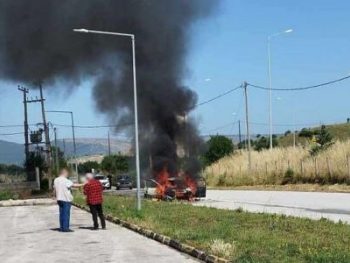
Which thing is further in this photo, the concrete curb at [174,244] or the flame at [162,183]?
Answer: the flame at [162,183]

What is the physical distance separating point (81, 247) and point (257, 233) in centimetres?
351

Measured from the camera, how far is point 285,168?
134 feet

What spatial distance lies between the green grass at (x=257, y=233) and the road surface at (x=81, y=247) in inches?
24.8

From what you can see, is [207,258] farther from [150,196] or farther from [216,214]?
[150,196]

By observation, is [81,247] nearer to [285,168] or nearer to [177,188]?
[177,188]

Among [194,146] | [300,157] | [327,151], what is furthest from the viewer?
[300,157]

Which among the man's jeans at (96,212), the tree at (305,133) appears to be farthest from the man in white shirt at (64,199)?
the tree at (305,133)

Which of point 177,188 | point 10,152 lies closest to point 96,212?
point 177,188

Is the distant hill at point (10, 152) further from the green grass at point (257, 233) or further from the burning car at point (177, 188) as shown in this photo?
the green grass at point (257, 233)

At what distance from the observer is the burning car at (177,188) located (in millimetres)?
30359

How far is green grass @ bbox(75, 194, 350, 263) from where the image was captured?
30.6 ft

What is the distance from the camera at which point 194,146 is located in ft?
112

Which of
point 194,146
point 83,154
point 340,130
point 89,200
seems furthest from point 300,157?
point 83,154

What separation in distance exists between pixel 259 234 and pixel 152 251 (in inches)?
81.3
